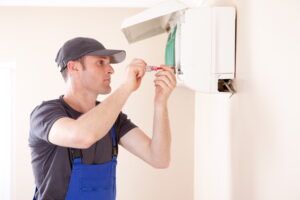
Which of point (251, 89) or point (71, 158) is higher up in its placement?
point (251, 89)

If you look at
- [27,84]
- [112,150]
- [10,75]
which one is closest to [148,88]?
[27,84]

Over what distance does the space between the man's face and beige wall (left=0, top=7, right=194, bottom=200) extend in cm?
123

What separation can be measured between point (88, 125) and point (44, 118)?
18cm

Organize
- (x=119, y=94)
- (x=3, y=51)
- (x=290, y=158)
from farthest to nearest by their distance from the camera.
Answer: (x=3, y=51), (x=119, y=94), (x=290, y=158)

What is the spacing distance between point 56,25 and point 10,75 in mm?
515

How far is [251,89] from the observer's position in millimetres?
890

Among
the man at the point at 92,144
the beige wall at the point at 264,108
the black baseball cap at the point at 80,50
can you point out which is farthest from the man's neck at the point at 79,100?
the beige wall at the point at 264,108

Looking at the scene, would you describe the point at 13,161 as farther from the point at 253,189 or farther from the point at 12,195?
the point at 253,189

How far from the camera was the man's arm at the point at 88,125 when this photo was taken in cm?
92

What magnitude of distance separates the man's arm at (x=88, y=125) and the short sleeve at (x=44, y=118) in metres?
0.03

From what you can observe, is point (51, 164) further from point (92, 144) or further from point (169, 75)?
point (169, 75)

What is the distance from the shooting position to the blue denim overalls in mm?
1165

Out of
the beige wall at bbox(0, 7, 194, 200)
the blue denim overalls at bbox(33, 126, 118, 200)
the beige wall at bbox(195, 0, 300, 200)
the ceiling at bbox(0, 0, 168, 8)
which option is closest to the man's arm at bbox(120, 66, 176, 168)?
the blue denim overalls at bbox(33, 126, 118, 200)

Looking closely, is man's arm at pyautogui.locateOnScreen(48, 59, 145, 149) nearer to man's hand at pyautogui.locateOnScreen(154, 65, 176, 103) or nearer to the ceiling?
man's hand at pyautogui.locateOnScreen(154, 65, 176, 103)
